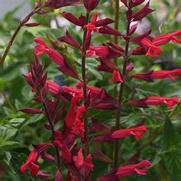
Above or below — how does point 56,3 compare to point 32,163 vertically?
above

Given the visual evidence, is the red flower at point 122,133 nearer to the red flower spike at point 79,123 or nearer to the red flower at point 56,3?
A: the red flower spike at point 79,123

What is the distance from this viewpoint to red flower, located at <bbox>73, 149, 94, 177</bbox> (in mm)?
634

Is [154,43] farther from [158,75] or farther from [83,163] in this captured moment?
[83,163]

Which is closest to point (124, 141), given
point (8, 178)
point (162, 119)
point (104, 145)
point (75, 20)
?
point (104, 145)

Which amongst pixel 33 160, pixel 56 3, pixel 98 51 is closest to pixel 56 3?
pixel 56 3

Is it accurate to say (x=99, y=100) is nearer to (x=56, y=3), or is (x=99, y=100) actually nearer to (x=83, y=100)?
(x=83, y=100)

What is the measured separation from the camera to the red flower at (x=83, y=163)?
2.08 ft

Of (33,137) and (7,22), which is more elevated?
(7,22)

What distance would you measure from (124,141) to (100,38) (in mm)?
228

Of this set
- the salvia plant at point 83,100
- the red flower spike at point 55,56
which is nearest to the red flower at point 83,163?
the salvia plant at point 83,100

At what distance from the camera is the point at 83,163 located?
0.63 m

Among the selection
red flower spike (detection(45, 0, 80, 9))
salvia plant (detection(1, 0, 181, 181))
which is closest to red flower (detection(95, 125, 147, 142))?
salvia plant (detection(1, 0, 181, 181))

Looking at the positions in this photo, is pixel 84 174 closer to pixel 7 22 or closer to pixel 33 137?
pixel 33 137

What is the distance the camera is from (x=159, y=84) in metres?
1.03
